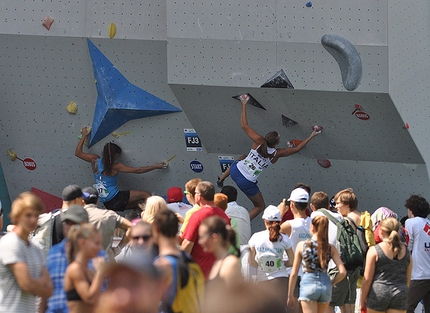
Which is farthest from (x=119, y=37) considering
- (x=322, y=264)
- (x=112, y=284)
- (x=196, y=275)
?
(x=112, y=284)

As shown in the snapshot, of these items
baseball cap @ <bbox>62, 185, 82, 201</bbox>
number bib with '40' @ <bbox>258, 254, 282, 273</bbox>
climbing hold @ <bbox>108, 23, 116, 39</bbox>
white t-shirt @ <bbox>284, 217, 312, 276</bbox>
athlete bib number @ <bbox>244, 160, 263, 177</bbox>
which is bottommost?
number bib with '40' @ <bbox>258, 254, 282, 273</bbox>

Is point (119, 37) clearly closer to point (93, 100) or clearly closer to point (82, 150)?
point (93, 100)

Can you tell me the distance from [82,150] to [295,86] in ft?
9.94

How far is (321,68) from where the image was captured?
26.9 ft

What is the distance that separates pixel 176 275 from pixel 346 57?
4809 millimetres

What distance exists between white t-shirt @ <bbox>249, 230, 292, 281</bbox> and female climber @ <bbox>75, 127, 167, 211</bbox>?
3588 millimetres

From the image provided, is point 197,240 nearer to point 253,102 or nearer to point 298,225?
point 298,225

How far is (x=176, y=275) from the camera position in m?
3.90

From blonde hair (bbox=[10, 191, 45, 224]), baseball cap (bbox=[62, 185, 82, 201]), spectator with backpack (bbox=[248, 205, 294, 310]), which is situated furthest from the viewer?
spectator with backpack (bbox=[248, 205, 294, 310])

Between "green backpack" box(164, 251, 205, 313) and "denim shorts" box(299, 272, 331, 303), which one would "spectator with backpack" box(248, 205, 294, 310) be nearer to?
"denim shorts" box(299, 272, 331, 303)

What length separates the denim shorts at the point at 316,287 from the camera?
568cm

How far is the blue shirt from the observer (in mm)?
4555

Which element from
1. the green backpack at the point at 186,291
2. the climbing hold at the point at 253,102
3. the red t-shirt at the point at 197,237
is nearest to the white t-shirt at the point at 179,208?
the climbing hold at the point at 253,102

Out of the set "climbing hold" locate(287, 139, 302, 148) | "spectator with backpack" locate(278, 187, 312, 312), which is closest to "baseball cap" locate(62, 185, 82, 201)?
"spectator with backpack" locate(278, 187, 312, 312)
